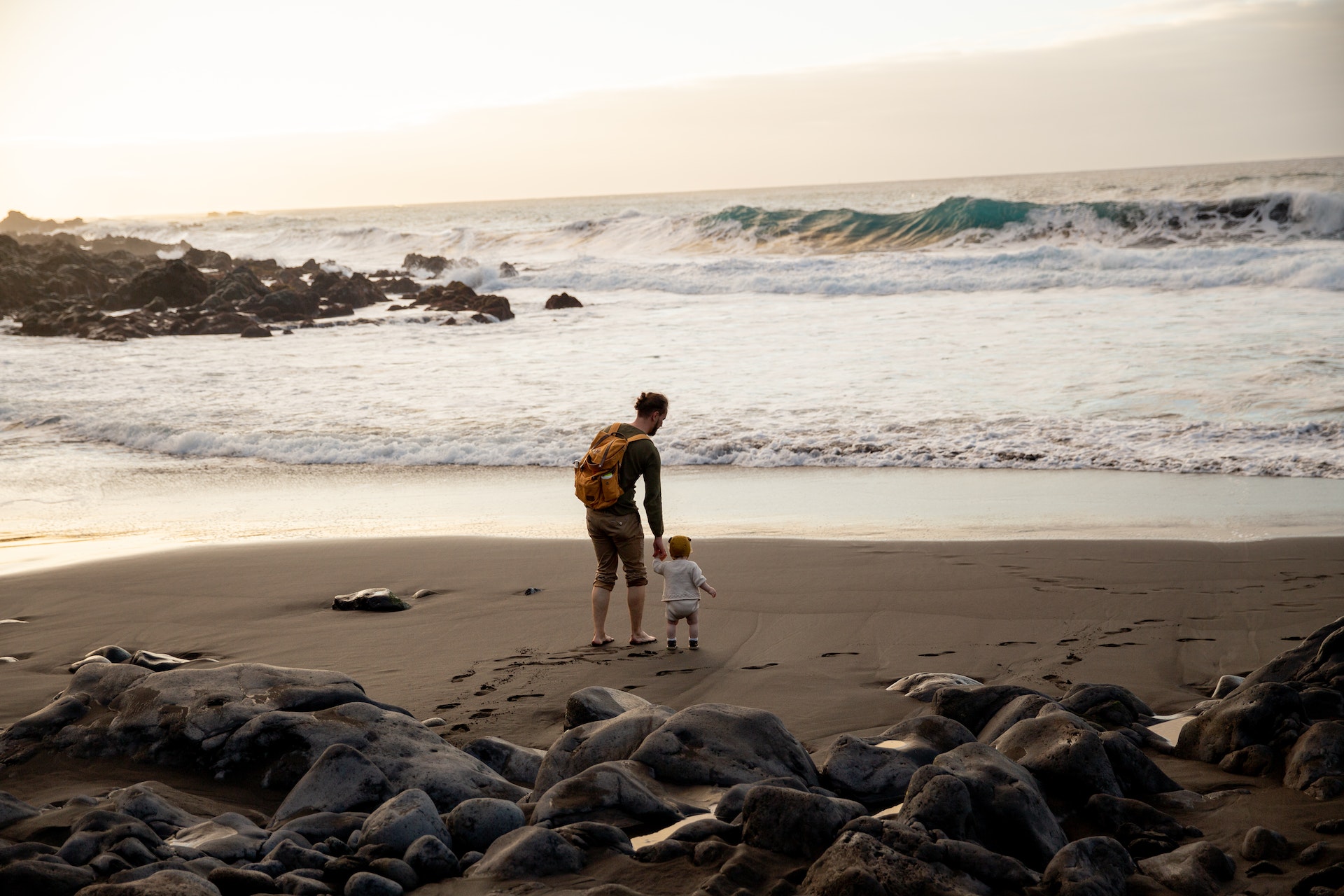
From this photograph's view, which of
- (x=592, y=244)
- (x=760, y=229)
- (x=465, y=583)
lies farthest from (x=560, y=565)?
(x=592, y=244)

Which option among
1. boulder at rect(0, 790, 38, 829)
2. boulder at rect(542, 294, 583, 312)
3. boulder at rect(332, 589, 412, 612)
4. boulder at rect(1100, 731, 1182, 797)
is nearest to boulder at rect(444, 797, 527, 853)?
boulder at rect(0, 790, 38, 829)

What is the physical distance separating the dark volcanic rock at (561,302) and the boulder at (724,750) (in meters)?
24.6

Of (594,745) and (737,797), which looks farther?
(594,745)

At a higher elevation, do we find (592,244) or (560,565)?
(592,244)

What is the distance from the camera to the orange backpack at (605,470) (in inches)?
225

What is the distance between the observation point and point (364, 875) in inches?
117

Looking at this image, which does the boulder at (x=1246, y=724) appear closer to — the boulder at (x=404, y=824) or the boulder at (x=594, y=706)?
the boulder at (x=594, y=706)

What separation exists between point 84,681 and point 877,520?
19.0ft

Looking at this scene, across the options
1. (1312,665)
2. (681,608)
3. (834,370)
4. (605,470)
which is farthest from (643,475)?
(834,370)

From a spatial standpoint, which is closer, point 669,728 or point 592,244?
point 669,728

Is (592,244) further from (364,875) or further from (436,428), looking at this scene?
(364,875)

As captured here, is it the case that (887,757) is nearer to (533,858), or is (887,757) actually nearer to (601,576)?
(533,858)

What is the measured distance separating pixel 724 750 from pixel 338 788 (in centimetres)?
141

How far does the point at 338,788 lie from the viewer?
12.0ft
